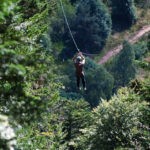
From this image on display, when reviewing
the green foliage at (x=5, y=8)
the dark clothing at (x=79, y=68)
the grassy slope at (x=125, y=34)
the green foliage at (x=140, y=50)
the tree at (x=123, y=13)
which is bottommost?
the green foliage at (x=140, y=50)

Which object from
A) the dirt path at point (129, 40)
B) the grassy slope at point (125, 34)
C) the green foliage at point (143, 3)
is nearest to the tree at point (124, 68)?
the dirt path at point (129, 40)

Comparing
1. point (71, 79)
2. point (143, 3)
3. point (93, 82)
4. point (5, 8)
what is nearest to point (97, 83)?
point (93, 82)

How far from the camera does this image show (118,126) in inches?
1213

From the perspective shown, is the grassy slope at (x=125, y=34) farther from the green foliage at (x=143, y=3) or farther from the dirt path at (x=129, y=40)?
the green foliage at (x=143, y=3)

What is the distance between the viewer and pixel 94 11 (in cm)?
11506

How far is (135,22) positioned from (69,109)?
233 feet

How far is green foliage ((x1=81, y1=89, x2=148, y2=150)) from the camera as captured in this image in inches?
1178

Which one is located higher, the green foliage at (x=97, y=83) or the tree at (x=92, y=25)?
the tree at (x=92, y=25)

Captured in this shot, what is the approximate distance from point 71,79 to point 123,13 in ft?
64.3

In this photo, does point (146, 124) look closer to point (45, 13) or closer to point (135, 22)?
point (45, 13)

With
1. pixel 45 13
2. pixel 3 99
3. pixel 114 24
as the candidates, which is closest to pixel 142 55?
pixel 114 24

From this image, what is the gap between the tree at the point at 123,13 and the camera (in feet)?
369

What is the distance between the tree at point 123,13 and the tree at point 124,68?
31.7ft

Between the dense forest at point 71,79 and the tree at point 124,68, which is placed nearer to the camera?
the dense forest at point 71,79
